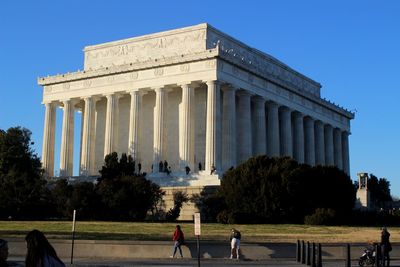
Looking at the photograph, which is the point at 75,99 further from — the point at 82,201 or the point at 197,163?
the point at 82,201

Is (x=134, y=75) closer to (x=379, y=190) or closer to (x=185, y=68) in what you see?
(x=185, y=68)

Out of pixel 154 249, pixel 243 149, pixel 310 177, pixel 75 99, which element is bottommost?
pixel 154 249

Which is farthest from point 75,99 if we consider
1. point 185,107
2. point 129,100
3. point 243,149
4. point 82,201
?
Result: point 82,201

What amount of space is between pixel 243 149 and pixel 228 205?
2837cm

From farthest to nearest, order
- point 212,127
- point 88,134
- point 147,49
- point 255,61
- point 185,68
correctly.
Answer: point 255,61, point 88,134, point 147,49, point 185,68, point 212,127

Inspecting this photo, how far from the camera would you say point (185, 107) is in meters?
85.5

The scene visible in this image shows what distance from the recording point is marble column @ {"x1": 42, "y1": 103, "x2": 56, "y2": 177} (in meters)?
95.1

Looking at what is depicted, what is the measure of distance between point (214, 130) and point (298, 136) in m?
25.6

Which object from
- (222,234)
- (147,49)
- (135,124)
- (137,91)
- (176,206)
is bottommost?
(222,234)

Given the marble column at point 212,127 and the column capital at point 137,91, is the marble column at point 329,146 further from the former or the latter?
the column capital at point 137,91

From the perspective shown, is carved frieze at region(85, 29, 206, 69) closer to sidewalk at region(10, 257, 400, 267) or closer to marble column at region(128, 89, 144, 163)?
marble column at region(128, 89, 144, 163)

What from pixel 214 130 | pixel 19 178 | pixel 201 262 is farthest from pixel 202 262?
pixel 214 130

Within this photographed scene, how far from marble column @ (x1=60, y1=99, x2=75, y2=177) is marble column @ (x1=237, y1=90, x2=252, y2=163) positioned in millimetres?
25697

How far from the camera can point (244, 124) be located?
294ft
